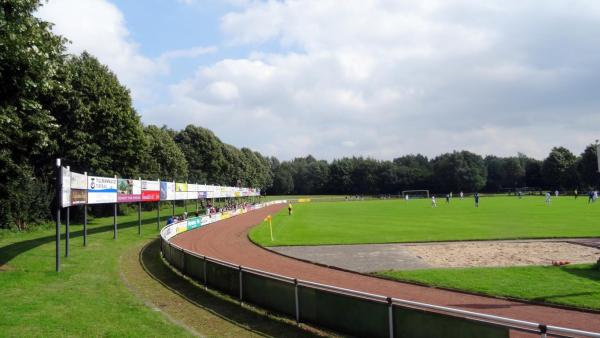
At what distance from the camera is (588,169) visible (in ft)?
432

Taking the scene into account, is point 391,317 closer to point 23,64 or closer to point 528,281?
point 528,281

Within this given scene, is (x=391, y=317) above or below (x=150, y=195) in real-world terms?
below

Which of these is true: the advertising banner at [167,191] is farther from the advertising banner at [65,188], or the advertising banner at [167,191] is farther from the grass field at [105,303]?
the advertising banner at [65,188]

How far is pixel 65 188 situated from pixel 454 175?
159157 mm

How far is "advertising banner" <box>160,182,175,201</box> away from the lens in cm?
4153

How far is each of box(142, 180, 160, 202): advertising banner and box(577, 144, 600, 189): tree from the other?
419ft

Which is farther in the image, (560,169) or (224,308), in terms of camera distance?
(560,169)

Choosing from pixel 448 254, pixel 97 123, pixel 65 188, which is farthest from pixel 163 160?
pixel 448 254

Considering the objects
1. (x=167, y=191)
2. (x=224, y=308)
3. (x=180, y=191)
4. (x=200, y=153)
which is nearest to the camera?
(x=224, y=308)

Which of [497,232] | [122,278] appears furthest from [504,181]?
[122,278]

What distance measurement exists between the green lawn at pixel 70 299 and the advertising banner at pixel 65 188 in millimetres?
2842

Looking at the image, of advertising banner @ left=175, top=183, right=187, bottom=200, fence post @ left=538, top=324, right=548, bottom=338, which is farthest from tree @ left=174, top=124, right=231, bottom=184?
fence post @ left=538, top=324, right=548, bottom=338

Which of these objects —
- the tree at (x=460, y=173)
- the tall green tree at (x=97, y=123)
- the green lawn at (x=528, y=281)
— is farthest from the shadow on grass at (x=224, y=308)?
the tree at (x=460, y=173)

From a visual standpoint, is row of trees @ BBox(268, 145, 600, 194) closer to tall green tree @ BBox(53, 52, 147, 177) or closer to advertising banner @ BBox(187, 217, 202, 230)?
advertising banner @ BBox(187, 217, 202, 230)
